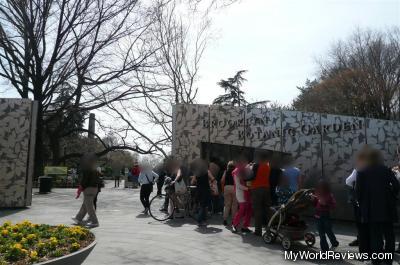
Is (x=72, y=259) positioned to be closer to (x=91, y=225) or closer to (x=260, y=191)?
(x=260, y=191)

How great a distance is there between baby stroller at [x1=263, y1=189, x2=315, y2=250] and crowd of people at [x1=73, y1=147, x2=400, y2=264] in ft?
0.65

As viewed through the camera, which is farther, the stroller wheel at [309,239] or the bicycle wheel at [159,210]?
the bicycle wheel at [159,210]

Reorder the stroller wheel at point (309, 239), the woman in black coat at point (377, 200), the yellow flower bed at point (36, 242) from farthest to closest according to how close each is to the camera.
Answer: the stroller wheel at point (309, 239), the woman in black coat at point (377, 200), the yellow flower bed at point (36, 242)

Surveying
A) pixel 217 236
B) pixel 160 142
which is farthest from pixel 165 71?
pixel 217 236

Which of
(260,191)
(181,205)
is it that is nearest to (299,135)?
(181,205)

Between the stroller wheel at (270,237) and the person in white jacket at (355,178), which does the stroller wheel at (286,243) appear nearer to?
the stroller wheel at (270,237)

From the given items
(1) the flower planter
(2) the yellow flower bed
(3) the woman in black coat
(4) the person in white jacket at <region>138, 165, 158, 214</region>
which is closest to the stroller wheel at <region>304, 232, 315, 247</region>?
(3) the woman in black coat

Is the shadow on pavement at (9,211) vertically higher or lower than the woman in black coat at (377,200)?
lower

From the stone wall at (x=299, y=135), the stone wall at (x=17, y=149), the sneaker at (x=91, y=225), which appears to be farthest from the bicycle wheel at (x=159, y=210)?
the stone wall at (x=17, y=149)

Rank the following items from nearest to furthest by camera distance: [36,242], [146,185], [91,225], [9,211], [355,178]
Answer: [36,242]
[355,178]
[91,225]
[146,185]
[9,211]

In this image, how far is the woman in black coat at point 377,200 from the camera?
685cm

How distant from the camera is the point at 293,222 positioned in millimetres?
8461

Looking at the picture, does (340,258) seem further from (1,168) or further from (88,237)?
(1,168)

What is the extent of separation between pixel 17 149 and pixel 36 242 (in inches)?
394
